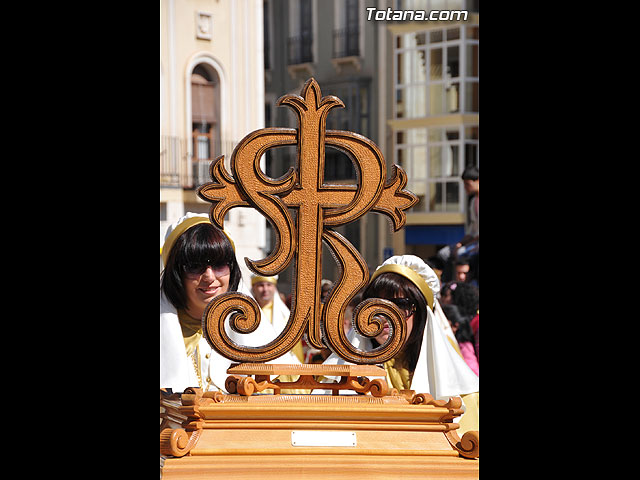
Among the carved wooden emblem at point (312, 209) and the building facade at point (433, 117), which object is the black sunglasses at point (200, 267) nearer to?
the carved wooden emblem at point (312, 209)

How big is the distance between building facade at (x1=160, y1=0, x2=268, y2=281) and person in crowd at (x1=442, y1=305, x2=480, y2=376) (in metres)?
0.89

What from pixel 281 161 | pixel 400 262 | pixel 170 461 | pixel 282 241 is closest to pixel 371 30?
pixel 281 161

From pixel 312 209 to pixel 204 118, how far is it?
45.2 inches

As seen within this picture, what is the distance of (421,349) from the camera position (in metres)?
2.89

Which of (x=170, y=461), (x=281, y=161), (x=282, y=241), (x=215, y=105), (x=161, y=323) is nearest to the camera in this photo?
(x=170, y=461)

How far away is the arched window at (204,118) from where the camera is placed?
3285 mm

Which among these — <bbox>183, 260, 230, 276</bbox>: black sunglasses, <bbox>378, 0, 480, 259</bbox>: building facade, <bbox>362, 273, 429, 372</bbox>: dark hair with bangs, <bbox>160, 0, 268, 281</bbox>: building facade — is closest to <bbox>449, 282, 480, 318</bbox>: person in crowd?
<bbox>378, 0, 480, 259</bbox>: building facade

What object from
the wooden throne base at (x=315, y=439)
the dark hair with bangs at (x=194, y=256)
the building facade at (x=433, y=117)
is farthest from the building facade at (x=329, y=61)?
the wooden throne base at (x=315, y=439)

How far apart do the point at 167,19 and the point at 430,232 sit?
133cm

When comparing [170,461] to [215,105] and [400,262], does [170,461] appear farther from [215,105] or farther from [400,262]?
[215,105]

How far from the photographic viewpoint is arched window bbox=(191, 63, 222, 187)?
10.8ft

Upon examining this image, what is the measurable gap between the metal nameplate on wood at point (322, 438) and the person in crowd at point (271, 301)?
1330 millimetres

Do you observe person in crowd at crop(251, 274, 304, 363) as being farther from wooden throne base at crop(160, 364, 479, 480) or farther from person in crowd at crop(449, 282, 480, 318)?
wooden throne base at crop(160, 364, 479, 480)

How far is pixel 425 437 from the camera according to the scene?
226cm
